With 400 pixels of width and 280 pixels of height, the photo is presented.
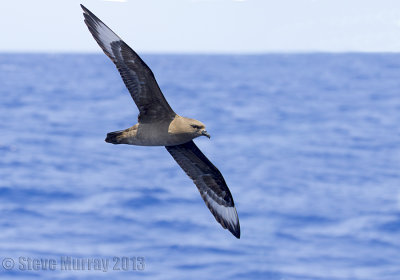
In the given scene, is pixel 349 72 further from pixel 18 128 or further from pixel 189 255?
pixel 189 255

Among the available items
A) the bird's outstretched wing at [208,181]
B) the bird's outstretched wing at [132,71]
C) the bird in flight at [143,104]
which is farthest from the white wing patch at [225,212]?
the bird's outstretched wing at [132,71]

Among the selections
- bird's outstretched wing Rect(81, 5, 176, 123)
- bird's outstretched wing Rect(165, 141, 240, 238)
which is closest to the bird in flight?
bird's outstretched wing Rect(81, 5, 176, 123)

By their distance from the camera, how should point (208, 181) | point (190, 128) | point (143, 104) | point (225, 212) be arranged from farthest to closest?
1. point (225, 212)
2. point (208, 181)
3. point (143, 104)
4. point (190, 128)

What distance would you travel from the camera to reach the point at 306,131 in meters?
57.1

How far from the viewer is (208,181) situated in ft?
42.4

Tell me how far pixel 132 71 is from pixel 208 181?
2.90m

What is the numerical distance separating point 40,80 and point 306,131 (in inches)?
2306

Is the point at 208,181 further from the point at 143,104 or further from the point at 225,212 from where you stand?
the point at 143,104

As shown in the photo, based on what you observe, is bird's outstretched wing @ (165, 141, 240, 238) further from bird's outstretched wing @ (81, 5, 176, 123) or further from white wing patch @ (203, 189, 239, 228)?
bird's outstretched wing @ (81, 5, 176, 123)

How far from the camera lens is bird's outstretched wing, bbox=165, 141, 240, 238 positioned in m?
12.4

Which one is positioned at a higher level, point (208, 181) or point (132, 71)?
point (132, 71)

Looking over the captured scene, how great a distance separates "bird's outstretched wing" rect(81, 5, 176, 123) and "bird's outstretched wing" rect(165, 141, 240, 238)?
135 centimetres

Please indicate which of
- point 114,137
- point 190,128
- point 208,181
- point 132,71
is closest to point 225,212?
point 208,181
